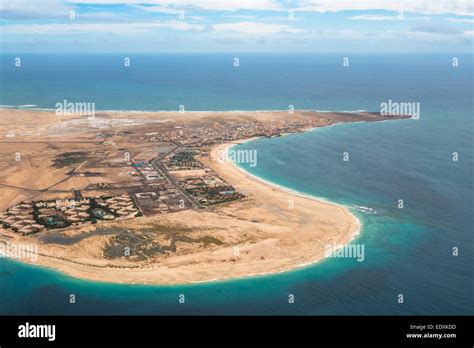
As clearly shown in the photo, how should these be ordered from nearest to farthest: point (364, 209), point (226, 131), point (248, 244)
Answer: point (248, 244)
point (364, 209)
point (226, 131)

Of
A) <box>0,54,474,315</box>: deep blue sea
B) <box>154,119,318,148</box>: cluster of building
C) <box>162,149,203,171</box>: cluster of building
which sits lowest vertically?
<box>0,54,474,315</box>: deep blue sea

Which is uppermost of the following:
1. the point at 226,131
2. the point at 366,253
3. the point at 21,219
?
the point at 226,131

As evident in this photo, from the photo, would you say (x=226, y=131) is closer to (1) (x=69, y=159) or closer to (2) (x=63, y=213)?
(1) (x=69, y=159)

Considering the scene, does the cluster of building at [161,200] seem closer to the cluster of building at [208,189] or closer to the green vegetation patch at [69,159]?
the cluster of building at [208,189]

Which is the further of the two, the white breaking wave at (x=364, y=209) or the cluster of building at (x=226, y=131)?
the cluster of building at (x=226, y=131)

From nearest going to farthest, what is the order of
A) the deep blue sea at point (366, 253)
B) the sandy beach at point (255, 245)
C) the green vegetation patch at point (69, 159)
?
the deep blue sea at point (366, 253)
the sandy beach at point (255, 245)
the green vegetation patch at point (69, 159)

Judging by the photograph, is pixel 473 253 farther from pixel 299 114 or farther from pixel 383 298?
pixel 299 114

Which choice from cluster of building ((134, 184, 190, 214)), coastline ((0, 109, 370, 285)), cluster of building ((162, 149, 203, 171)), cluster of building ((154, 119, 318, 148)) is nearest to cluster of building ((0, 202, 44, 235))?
coastline ((0, 109, 370, 285))

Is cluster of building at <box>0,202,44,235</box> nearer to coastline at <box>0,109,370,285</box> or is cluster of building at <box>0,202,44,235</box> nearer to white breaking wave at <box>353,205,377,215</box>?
coastline at <box>0,109,370,285</box>

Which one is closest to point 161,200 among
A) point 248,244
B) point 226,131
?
point 248,244

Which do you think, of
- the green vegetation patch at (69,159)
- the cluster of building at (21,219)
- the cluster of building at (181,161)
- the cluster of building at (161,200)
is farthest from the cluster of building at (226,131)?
the cluster of building at (21,219)

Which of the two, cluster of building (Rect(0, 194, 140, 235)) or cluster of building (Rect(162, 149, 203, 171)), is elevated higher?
cluster of building (Rect(162, 149, 203, 171))

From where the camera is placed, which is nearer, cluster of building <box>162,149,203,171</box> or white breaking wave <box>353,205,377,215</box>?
white breaking wave <box>353,205,377,215</box>
